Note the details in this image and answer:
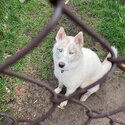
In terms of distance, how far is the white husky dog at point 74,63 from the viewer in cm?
218

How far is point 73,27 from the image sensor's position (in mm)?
3168

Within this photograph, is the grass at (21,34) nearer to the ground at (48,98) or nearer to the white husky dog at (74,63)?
the ground at (48,98)

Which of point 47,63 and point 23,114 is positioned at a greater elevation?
point 47,63

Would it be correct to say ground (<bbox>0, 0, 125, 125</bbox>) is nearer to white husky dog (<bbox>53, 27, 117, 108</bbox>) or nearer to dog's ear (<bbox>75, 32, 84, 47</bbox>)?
white husky dog (<bbox>53, 27, 117, 108</bbox>)

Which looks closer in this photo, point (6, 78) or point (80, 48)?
point (80, 48)

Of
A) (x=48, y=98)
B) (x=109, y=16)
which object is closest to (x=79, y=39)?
(x=48, y=98)

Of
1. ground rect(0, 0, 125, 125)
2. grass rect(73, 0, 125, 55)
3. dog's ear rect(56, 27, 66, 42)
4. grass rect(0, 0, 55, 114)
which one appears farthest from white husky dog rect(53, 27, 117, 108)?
grass rect(73, 0, 125, 55)

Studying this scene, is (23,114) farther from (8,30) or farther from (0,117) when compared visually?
(8,30)

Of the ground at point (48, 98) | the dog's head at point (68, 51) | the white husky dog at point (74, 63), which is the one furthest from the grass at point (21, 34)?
the dog's head at point (68, 51)

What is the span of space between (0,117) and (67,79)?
1.89 feet

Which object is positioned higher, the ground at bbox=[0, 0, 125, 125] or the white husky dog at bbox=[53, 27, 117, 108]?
the white husky dog at bbox=[53, 27, 117, 108]

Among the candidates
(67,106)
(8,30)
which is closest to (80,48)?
(67,106)

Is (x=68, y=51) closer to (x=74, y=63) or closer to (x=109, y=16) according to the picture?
(x=74, y=63)

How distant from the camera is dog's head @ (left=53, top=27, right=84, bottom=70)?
7.10 ft
